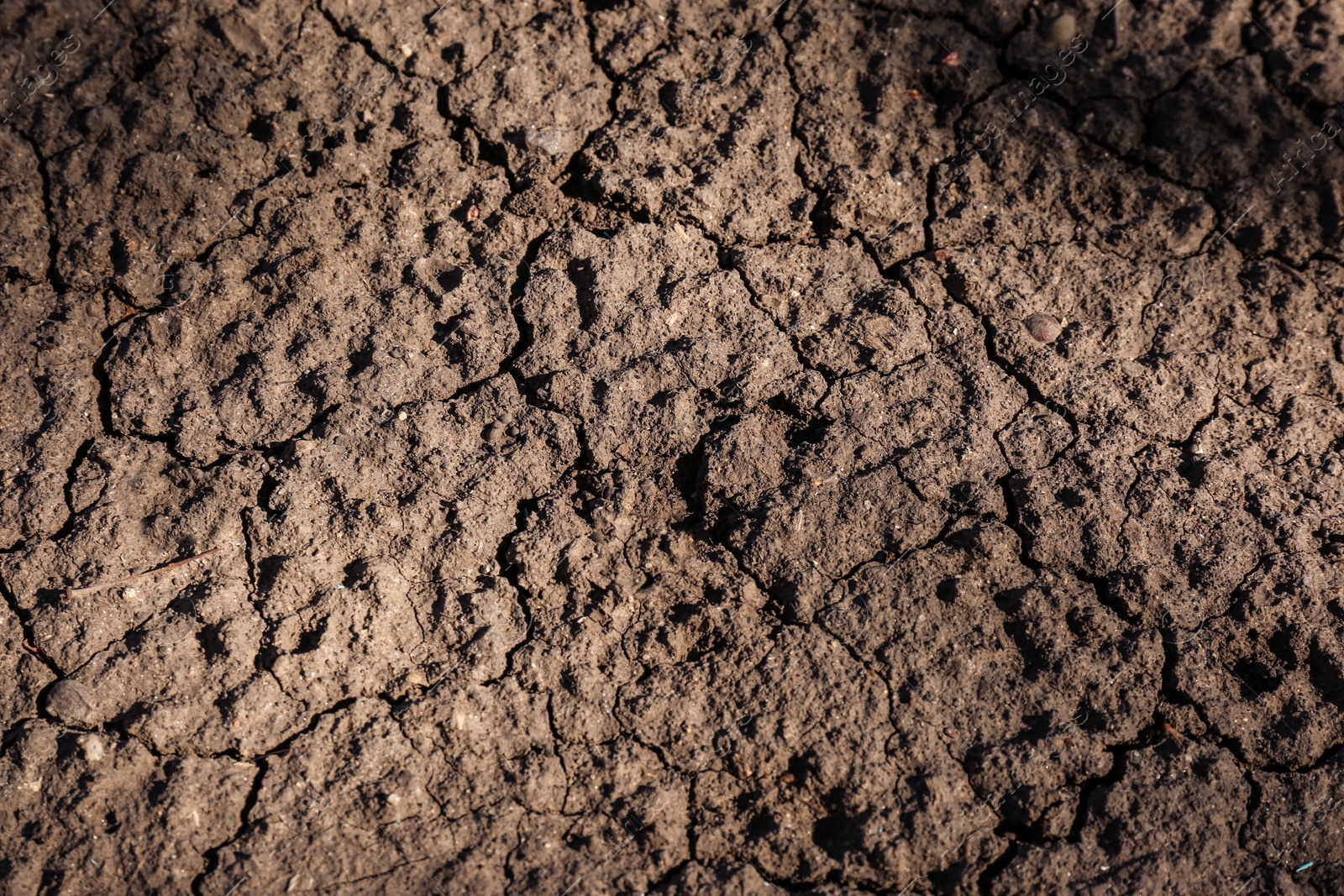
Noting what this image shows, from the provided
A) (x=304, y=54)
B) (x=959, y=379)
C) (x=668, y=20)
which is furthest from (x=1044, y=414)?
(x=304, y=54)

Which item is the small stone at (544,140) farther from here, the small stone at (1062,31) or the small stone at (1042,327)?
the small stone at (1062,31)

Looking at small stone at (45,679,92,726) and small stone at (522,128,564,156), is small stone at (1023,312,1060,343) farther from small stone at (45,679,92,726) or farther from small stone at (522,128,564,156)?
small stone at (45,679,92,726)

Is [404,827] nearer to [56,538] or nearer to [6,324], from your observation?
[56,538]

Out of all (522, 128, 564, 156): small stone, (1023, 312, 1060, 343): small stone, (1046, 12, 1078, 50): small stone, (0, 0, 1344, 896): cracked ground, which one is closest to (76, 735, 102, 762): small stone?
(0, 0, 1344, 896): cracked ground

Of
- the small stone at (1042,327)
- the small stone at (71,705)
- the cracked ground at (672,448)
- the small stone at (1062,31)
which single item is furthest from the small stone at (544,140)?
the small stone at (71,705)

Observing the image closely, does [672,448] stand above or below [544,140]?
below

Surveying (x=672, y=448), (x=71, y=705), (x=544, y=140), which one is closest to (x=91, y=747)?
(x=71, y=705)

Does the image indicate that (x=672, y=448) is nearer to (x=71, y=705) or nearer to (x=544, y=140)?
(x=544, y=140)
